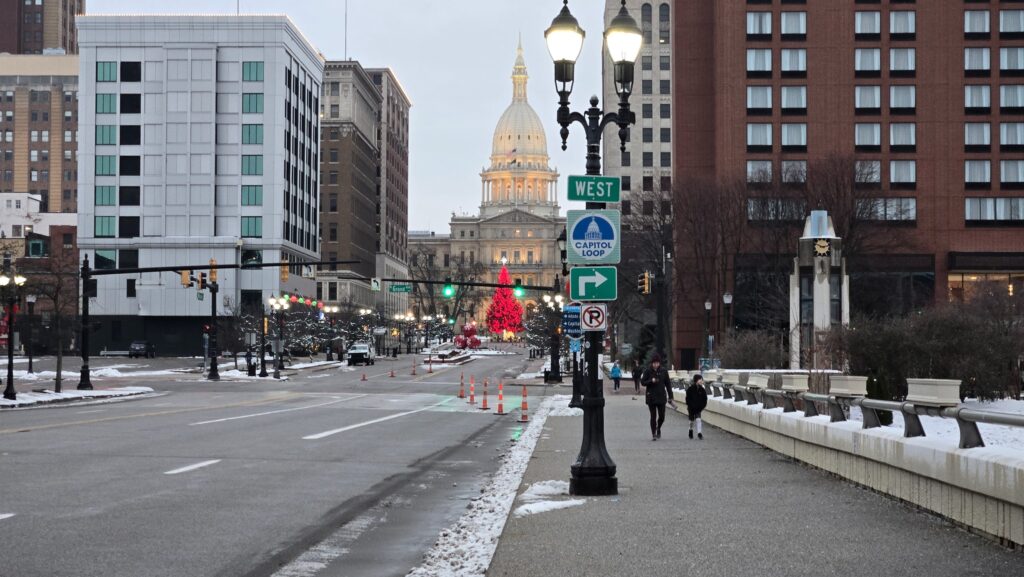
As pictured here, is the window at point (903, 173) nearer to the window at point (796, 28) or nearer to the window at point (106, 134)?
the window at point (796, 28)

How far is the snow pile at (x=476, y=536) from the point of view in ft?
31.4

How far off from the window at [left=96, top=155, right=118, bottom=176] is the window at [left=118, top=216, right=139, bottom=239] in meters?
4.21

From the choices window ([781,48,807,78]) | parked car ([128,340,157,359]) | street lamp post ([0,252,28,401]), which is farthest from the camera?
parked car ([128,340,157,359])

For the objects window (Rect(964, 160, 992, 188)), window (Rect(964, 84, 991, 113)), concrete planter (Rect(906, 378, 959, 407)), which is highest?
window (Rect(964, 84, 991, 113))

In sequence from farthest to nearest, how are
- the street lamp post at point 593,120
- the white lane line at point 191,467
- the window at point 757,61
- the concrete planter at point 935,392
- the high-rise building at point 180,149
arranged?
1. the high-rise building at point 180,149
2. the window at point 757,61
3. the white lane line at point 191,467
4. the street lamp post at point 593,120
5. the concrete planter at point 935,392

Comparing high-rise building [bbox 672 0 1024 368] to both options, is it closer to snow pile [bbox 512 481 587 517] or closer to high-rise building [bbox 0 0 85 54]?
snow pile [bbox 512 481 587 517]

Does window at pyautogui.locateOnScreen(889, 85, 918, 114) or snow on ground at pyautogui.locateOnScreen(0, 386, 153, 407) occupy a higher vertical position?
window at pyautogui.locateOnScreen(889, 85, 918, 114)

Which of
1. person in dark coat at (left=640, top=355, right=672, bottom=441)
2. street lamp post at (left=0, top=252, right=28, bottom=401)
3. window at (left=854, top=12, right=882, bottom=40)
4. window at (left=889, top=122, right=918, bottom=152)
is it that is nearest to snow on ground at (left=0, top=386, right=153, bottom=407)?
street lamp post at (left=0, top=252, right=28, bottom=401)

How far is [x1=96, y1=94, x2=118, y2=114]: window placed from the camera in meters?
110

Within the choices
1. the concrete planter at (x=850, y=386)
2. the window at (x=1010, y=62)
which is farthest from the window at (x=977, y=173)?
Answer: the concrete planter at (x=850, y=386)

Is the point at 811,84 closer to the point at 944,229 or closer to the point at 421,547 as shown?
the point at 944,229

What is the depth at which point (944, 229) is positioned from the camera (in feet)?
271

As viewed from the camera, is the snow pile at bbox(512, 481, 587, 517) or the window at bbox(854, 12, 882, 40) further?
the window at bbox(854, 12, 882, 40)

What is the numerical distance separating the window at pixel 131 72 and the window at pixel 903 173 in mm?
65506
